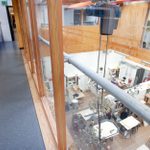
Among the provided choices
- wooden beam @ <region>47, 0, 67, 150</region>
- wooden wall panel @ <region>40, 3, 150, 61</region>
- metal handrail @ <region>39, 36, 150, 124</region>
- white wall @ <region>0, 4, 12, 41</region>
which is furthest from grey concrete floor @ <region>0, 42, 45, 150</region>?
white wall @ <region>0, 4, 12, 41</region>

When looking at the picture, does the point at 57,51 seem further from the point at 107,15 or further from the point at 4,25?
the point at 4,25

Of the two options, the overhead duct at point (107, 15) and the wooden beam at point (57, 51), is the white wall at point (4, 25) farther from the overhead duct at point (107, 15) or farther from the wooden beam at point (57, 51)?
the wooden beam at point (57, 51)

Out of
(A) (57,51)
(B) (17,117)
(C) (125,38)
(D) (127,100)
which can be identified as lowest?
(B) (17,117)

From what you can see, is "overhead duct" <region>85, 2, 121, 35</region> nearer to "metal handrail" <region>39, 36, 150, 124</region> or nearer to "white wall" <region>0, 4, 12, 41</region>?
"metal handrail" <region>39, 36, 150, 124</region>

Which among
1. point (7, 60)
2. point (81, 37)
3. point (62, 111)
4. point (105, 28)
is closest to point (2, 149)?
point (62, 111)

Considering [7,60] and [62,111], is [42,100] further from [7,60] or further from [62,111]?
[7,60]

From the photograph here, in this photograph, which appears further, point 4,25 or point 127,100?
point 4,25

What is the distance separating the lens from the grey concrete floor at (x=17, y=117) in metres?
1.52

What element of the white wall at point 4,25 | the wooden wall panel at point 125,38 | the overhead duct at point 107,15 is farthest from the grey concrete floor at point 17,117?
the white wall at point 4,25

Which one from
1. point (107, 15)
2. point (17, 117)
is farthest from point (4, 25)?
point (107, 15)

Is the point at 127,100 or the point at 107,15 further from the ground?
the point at 107,15

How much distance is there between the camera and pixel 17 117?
1905 millimetres

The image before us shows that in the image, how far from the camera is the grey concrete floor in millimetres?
1522

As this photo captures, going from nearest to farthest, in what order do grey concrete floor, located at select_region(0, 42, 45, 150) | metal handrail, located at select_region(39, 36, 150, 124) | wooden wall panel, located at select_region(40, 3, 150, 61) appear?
metal handrail, located at select_region(39, 36, 150, 124), grey concrete floor, located at select_region(0, 42, 45, 150), wooden wall panel, located at select_region(40, 3, 150, 61)
